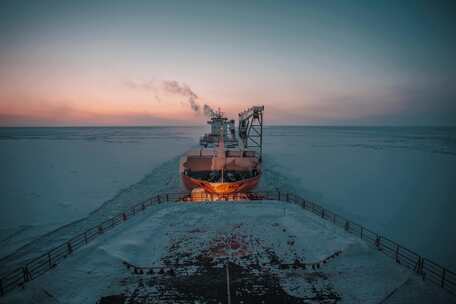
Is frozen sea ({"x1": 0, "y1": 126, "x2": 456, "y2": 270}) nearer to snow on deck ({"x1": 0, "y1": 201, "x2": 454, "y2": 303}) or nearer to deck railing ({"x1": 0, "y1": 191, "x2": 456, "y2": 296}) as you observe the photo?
deck railing ({"x1": 0, "y1": 191, "x2": 456, "y2": 296})

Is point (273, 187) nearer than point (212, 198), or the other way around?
point (212, 198)

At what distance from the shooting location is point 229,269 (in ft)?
32.6

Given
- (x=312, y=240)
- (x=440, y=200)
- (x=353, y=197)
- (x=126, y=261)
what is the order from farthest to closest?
(x=353, y=197) → (x=440, y=200) → (x=312, y=240) → (x=126, y=261)

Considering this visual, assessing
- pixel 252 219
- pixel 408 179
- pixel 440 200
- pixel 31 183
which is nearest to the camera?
pixel 252 219

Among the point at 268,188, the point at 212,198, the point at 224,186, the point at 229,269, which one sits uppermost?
the point at 224,186

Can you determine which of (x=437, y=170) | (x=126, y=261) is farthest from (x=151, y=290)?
(x=437, y=170)

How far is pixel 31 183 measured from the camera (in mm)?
31094

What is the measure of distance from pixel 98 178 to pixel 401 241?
37.8 m

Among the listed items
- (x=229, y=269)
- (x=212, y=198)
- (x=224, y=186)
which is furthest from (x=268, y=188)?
(x=229, y=269)

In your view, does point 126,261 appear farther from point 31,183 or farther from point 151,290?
point 31,183

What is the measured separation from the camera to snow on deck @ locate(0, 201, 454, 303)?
8.53 meters

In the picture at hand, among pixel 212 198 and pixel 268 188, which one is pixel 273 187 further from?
pixel 212 198

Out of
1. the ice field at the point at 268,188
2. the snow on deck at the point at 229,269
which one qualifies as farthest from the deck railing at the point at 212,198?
the ice field at the point at 268,188

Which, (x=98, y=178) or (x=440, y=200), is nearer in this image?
(x=440, y=200)
